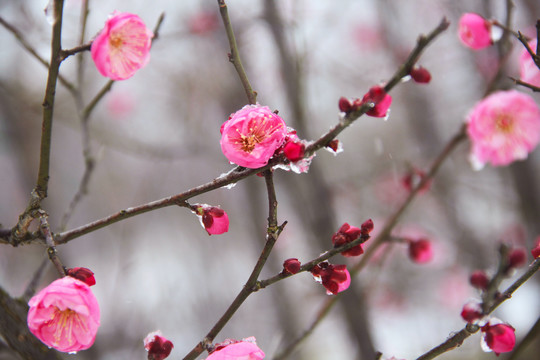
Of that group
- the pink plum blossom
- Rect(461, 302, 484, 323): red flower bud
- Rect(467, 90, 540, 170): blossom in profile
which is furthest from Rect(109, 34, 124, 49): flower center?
Rect(467, 90, 540, 170): blossom in profile

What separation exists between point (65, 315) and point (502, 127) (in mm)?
1809

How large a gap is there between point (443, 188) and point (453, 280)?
7.65ft

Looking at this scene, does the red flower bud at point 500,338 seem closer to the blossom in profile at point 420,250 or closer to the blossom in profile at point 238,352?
the blossom in profile at point 238,352

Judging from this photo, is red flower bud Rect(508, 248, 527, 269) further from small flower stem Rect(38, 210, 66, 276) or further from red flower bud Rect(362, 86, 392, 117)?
small flower stem Rect(38, 210, 66, 276)

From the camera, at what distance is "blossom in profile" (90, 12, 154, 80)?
1.05 meters

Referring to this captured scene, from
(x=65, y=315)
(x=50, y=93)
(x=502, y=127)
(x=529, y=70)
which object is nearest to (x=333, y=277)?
(x=65, y=315)

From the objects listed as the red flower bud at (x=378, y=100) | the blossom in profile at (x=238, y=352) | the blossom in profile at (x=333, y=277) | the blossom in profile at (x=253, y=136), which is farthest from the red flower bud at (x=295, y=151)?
the blossom in profile at (x=238, y=352)

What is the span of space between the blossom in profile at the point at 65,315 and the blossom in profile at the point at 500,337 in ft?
2.87

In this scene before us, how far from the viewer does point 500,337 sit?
3.20 feet

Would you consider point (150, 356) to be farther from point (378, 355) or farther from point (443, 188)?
point (443, 188)

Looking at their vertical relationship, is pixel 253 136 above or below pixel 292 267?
above

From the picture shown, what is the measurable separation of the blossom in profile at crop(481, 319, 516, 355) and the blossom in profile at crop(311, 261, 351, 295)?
1.13 ft

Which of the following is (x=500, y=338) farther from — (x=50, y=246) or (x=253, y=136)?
(x=50, y=246)

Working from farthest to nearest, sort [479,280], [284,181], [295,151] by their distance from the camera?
[284,181] < [479,280] < [295,151]
